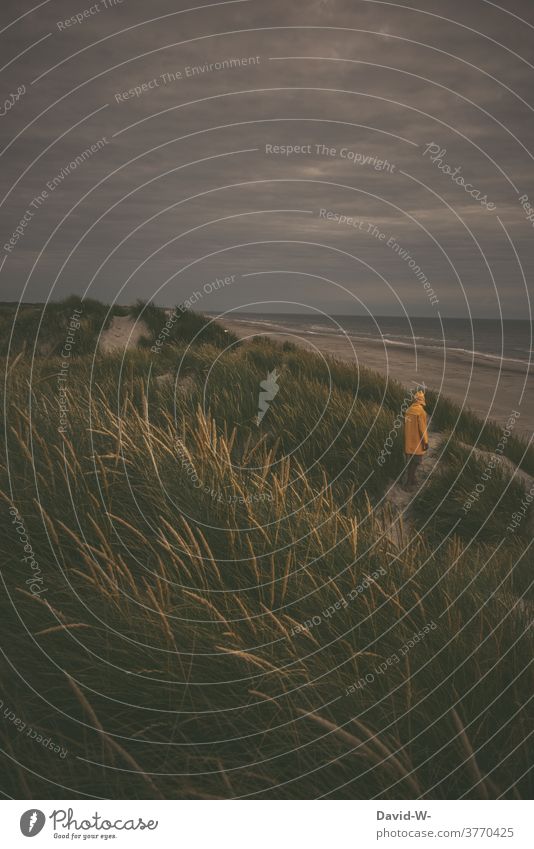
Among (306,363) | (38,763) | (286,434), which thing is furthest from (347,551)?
(306,363)

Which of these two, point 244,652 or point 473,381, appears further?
point 473,381

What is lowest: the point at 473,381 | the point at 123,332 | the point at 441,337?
the point at 123,332

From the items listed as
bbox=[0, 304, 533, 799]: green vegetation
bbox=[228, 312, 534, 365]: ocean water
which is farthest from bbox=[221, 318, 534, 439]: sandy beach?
bbox=[0, 304, 533, 799]: green vegetation

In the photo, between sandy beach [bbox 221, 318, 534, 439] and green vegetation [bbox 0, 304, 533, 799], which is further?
sandy beach [bbox 221, 318, 534, 439]

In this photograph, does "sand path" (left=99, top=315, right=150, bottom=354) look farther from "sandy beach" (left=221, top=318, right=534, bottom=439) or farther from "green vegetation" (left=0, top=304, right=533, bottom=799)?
"green vegetation" (left=0, top=304, right=533, bottom=799)

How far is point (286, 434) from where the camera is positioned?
6598 millimetres

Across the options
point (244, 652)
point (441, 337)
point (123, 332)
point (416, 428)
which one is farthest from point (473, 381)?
point (441, 337)

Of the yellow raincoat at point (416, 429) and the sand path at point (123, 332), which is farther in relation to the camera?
the sand path at point (123, 332)

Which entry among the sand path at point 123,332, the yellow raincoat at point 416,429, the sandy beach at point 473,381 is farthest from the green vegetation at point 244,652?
the sand path at point 123,332

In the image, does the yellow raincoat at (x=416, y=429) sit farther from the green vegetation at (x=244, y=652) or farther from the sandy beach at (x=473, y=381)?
the sandy beach at (x=473, y=381)

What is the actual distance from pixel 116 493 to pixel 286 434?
3.05 metres

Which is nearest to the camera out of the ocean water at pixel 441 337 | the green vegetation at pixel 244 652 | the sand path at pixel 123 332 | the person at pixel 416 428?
the green vegetation at pixel 244 652

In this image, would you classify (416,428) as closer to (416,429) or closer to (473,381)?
(416,429)
